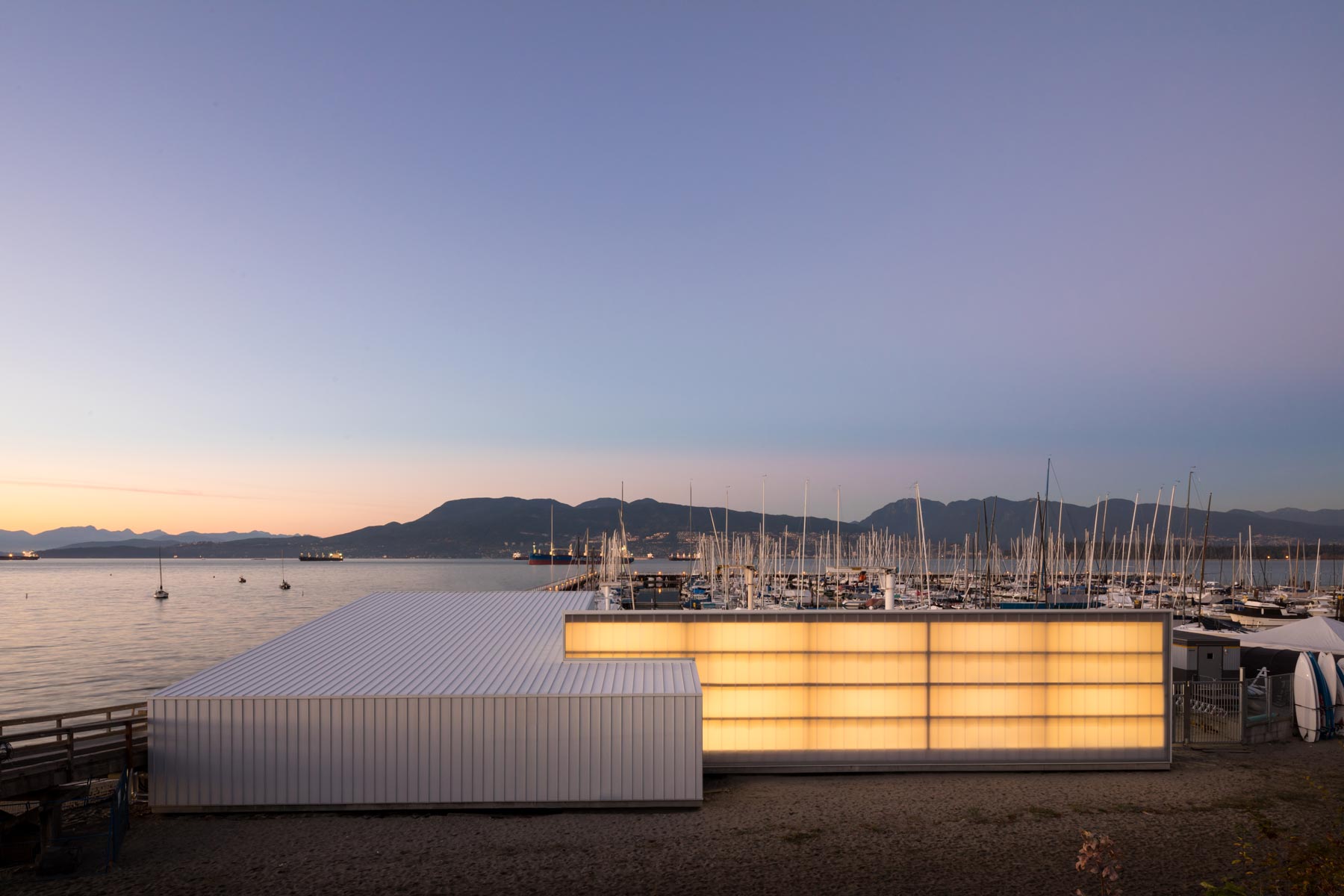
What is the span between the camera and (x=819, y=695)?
19.9 m

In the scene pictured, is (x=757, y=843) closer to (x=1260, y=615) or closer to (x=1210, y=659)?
(x=1210, y=659)

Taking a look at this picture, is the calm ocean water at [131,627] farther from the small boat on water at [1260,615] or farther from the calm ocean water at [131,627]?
the small boat on water at [1260,615]

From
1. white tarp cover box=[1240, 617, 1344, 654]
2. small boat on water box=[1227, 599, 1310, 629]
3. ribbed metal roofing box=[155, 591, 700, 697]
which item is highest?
ribbed metal roofing box=[155, 591, 700, 697]

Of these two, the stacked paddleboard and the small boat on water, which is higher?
the stacked paddleboard

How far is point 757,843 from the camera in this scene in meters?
15.1

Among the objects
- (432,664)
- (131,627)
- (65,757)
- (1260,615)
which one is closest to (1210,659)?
(432,664)

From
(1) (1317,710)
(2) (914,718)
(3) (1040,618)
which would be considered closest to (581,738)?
(2) (914,718)

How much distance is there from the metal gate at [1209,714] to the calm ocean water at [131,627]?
4854 cm

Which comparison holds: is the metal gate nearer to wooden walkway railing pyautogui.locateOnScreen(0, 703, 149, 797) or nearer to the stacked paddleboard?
the stacked paddleboard

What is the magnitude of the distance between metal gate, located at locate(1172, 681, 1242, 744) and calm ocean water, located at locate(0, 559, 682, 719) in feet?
158

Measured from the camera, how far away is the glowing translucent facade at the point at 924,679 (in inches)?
782

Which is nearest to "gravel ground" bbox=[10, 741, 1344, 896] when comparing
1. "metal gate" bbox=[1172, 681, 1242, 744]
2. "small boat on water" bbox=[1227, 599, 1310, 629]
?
"metal gate" bbox=[1172, 681, 1242, 744]

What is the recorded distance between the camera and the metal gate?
899 inches

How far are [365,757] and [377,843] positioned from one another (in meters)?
2.04
